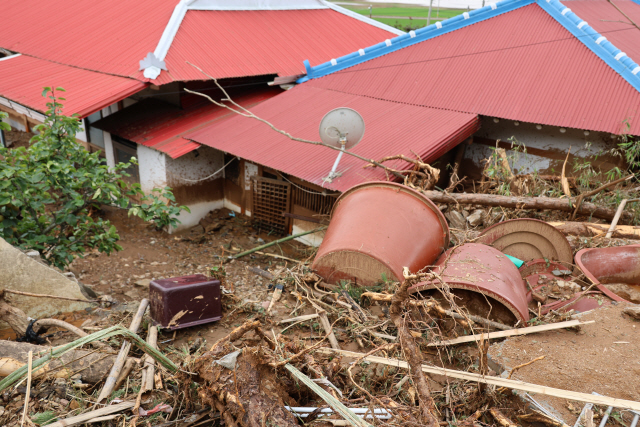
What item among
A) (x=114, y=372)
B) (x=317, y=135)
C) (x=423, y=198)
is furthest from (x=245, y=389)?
(x=317, y=135)

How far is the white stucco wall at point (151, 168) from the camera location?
11.2 m

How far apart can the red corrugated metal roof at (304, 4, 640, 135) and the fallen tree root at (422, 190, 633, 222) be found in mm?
2101

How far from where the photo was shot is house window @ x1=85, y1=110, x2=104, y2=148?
13.1 meters

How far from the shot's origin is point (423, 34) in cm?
1210

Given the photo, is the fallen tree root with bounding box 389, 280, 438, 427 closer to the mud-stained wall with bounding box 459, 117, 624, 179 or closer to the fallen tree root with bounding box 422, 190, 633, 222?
the fallen tree root with bounding box 422, 190, 633, 222

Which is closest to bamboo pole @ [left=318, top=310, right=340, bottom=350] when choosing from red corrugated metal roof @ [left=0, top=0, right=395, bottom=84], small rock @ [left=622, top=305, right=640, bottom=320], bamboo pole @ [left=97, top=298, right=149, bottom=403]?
bamboo pole @ [left=97, top=298, right=149, bottom=403]

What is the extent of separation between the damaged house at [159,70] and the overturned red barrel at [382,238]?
5723 mm

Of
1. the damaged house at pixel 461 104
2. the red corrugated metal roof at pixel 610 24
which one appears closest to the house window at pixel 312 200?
the damaged house at pixel 461 104

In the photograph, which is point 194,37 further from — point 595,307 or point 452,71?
point 595,307

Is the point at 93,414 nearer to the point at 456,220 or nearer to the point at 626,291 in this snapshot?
the point at 626,291

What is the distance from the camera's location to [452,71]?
1112 cm

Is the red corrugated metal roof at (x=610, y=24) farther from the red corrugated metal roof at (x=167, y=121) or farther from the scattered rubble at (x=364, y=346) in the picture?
the red corrugated metal roof at (x=167, y=121)

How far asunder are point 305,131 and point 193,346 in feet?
20.3

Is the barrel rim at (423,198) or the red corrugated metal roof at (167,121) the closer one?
the barrel rim at (423,198)
